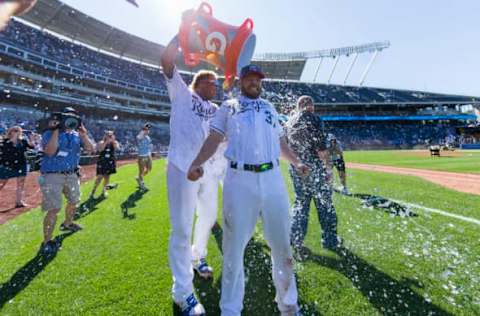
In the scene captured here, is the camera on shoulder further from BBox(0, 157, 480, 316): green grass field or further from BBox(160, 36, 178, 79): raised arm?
BBox(160, 36, 178, 79): raised arm

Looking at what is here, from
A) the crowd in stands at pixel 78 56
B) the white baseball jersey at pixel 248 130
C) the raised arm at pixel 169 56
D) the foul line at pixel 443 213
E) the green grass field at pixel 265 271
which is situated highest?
the crowd in stands at pixel 78 56

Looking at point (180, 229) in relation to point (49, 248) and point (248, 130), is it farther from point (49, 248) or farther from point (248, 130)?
point (49, 248)

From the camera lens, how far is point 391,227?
4695 millimetres

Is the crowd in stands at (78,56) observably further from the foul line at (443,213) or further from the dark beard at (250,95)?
the foul line at (443,213)

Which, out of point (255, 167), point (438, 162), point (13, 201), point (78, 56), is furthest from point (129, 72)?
point (255, 167)

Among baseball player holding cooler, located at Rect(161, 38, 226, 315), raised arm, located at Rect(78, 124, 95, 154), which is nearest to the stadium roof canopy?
raised arm, located at Rect(78, 124, 95, 154)

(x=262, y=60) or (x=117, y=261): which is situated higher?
(x=262, y=60)

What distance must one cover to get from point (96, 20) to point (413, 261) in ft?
158

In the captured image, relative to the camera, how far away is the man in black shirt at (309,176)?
3.65 m

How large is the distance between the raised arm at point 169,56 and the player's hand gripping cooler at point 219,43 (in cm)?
37

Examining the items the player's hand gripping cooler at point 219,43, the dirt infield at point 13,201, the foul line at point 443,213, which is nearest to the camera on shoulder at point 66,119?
the player's hand gripping cooler at point 219,43

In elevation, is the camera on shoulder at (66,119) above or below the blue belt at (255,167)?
above

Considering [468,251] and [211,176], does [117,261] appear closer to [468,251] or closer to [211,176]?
[211,176]

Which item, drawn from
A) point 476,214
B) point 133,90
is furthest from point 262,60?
point 476,214
